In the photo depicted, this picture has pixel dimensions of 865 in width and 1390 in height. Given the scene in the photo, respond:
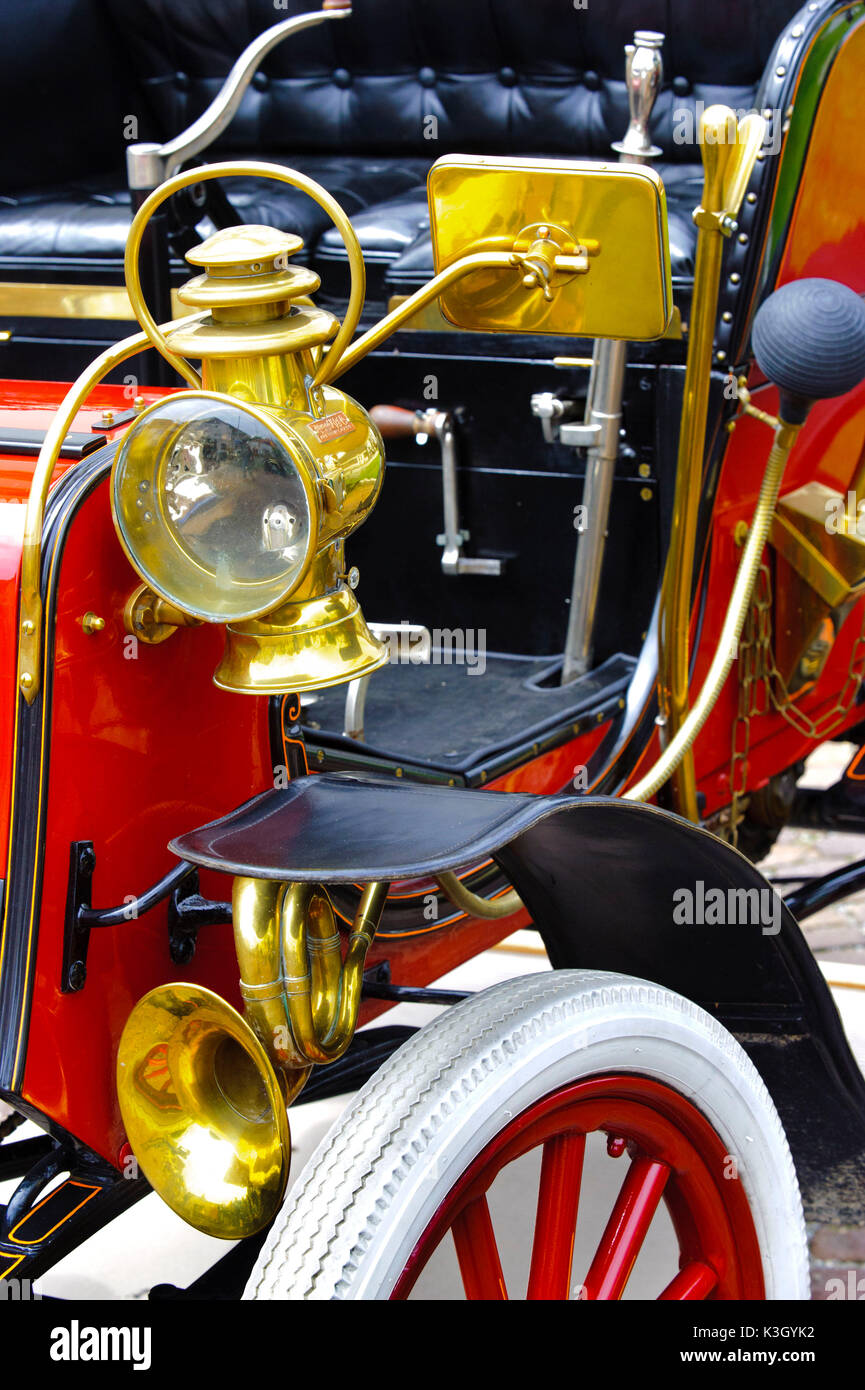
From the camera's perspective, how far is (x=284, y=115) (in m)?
2.94

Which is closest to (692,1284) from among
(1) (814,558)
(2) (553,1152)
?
(2) (553,1152)

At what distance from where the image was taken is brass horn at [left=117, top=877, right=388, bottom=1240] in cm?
→ 127

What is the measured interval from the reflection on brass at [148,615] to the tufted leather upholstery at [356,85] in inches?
48.3

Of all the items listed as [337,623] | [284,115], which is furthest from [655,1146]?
[284,115]

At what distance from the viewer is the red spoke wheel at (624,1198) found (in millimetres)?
1317

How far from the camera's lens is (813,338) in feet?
5.66

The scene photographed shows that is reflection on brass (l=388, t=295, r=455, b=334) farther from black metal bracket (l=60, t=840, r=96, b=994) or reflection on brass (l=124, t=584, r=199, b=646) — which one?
black metal bracket (l=60, t=840, r=96, b=994)

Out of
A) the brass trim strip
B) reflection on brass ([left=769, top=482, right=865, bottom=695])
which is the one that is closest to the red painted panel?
the brass trim strip

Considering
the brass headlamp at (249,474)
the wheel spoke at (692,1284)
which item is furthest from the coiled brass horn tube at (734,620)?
the brass headlamp at (249,474)

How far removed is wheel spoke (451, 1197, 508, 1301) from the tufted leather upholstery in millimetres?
1596

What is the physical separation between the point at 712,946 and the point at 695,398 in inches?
27.0

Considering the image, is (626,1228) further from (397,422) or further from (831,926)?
(831,926)

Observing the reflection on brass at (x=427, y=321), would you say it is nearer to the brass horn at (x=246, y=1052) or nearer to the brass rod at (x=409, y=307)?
the brass rod at (x=409, y=307)

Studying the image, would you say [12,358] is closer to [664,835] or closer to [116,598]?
[116,598]
